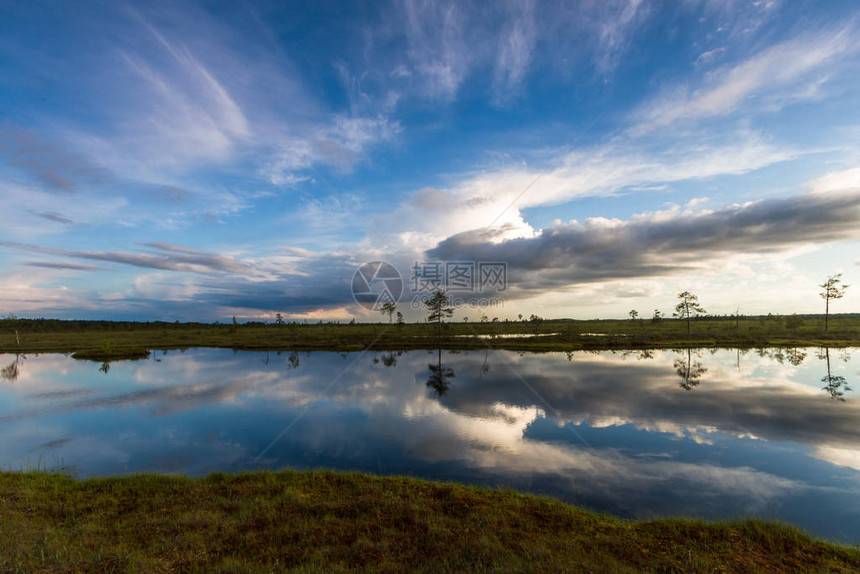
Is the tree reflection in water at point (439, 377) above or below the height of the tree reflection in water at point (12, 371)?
above

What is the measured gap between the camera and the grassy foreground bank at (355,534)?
6.90 m

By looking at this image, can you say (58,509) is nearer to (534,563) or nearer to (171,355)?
(534,563)

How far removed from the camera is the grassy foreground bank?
6.90 metres

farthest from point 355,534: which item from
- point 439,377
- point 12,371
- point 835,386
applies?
point 12,371

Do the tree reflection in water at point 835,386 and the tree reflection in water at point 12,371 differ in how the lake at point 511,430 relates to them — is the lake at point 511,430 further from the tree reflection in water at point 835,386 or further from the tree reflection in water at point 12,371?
the tree reflection in water at point 12,371

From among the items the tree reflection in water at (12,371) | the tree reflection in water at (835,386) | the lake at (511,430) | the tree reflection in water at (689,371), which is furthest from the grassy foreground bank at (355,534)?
the tree reflection in water at (12,371)

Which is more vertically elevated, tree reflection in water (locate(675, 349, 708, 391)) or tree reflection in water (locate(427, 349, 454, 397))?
tree reflection in water (locate(675, 349, 708, 391))

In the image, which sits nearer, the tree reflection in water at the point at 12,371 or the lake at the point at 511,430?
the lake at the point at 511,430

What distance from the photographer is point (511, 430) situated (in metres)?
19.0

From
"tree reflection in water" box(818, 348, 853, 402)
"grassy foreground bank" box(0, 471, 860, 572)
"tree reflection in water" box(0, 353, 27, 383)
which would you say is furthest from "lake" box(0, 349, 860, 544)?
"grassy foreground bank" box(0, 471, 860, 572)

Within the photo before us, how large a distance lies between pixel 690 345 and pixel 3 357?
11466cm

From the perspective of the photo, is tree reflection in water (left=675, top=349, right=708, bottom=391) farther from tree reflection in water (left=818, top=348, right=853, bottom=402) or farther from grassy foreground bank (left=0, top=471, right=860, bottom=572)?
grassy foreground bank (left=0, top=471, right=860, bottom=572)

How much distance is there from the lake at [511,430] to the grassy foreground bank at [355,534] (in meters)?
2.71

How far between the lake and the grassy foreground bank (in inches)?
107
